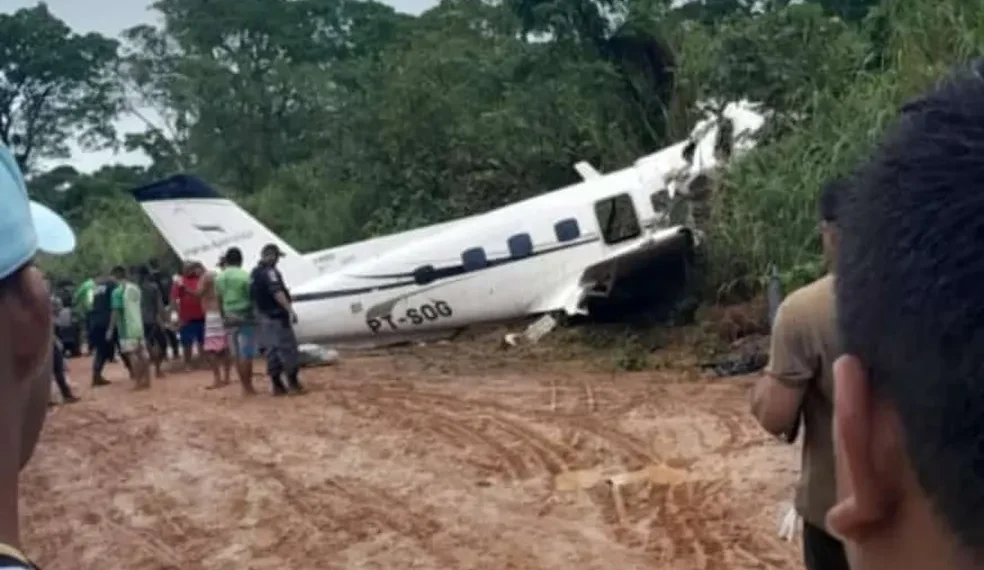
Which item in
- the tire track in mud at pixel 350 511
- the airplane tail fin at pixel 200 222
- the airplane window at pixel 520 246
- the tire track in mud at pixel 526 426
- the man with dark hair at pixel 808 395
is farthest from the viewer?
the airplane tail fin at pixel 200 222

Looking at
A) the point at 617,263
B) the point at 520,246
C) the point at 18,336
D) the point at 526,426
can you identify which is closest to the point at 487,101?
the point at 520,246

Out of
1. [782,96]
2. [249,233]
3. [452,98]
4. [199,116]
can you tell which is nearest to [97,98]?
[199,116]

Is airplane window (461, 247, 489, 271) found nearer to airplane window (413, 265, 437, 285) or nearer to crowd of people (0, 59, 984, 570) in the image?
airplane window (413, 265, 437, 285)

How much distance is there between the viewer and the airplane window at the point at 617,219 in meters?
15.2

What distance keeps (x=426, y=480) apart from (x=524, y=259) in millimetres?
7078

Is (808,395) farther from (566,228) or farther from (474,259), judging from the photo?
(474,259)

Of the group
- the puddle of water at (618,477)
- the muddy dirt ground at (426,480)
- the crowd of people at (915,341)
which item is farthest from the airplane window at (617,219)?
the crowd of people at (915,341)

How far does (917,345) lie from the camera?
0.75 meters

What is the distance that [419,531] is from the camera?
7289 mm

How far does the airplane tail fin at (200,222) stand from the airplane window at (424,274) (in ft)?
8.50

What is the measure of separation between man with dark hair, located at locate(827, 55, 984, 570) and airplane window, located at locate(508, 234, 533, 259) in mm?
14496

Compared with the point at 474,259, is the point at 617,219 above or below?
above

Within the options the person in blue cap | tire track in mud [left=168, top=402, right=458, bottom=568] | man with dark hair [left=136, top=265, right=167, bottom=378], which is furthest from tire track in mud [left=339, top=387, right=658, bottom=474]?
the person in blue cap

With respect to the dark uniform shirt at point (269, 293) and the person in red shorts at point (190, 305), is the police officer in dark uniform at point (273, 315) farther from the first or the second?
the person in red shorts at point (190, 305)
